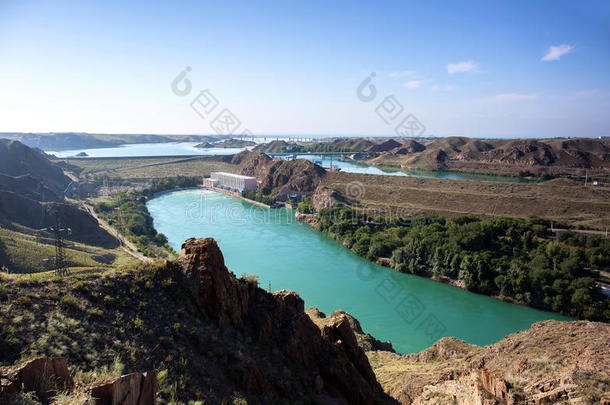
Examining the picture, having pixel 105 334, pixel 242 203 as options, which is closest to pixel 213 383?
pixel 105 334

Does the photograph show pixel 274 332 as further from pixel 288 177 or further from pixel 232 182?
pixel 232 182

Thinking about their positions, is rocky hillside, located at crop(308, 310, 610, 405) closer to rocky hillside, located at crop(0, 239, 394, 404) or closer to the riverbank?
rocky hillside, located at crop(0, 239, 394, 404)

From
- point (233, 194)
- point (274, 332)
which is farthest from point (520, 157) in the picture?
point (274, 332)

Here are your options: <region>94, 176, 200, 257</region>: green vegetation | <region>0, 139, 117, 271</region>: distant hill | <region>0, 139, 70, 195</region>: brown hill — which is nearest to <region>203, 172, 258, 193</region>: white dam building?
<region>94, 176, 200, 257</region>: green vegetation

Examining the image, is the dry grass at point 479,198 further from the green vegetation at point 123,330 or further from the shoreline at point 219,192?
the green vegetation at point 123,330

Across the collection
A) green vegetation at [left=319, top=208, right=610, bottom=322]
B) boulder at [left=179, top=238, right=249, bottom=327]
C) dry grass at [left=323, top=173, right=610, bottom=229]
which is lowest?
green vegetation at [left=319, top=208, right=610, bottom=322]

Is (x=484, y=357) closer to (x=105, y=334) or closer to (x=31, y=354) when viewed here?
(x=105, y=334)
